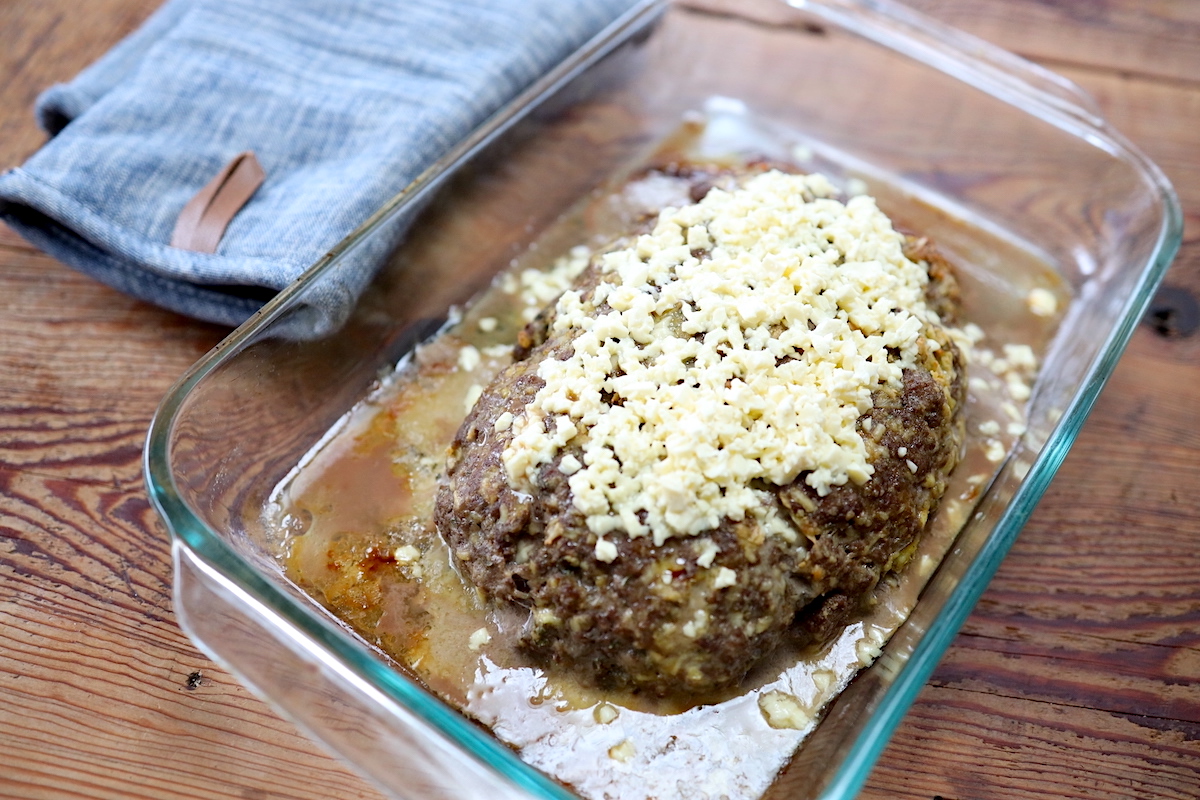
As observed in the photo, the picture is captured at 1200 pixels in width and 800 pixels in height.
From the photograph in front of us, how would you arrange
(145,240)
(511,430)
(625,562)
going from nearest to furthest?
(625,562), (511,430), (145,240)

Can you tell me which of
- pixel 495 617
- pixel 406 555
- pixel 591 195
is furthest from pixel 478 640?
pixel 591 195

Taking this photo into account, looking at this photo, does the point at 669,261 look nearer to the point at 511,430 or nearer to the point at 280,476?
the point at 511,430

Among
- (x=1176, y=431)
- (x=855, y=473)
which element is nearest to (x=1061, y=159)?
(x=1176, y=431)

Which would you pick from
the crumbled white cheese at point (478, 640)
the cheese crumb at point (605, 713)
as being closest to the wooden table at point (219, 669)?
the crumbled white cheese at point (478, 640)

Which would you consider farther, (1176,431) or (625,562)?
(1176,431)

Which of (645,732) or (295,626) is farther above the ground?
(295,626)

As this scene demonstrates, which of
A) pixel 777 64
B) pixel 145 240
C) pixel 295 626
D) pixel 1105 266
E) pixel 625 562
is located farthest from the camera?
pixel 777 64

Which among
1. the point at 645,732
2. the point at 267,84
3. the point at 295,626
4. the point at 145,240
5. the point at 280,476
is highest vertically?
the point at 267,84

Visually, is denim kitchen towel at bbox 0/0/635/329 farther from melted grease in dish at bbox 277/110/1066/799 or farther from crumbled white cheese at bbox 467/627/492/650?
crumbled white cheese at bbox 467/627/492/650

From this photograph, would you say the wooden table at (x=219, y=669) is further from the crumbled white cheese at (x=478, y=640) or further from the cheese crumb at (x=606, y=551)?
the cheese crumb at (x=606, y=551)
